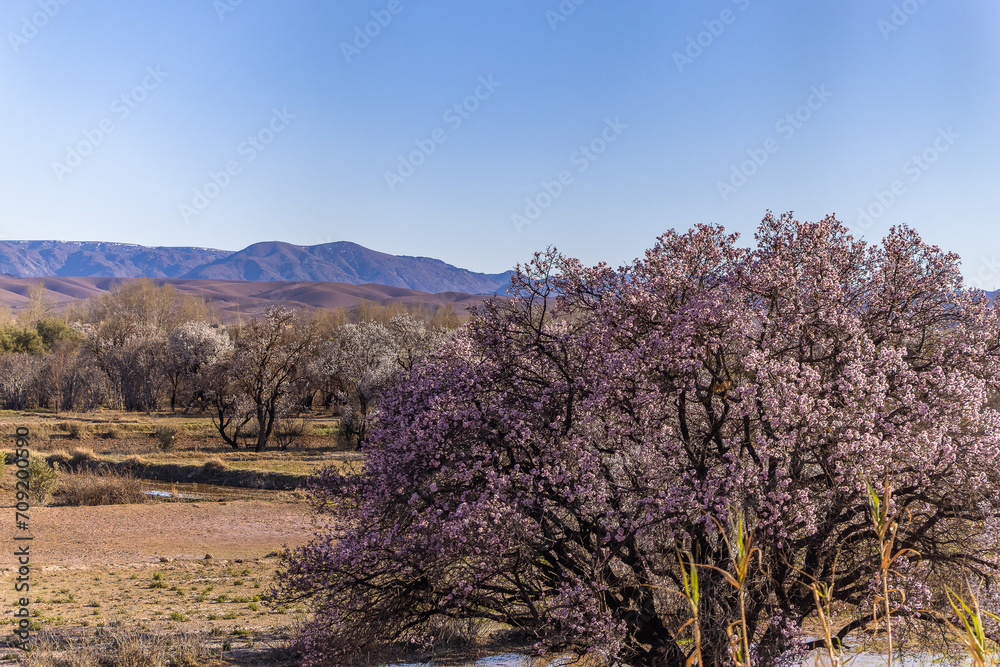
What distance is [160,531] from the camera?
28047 millimetres

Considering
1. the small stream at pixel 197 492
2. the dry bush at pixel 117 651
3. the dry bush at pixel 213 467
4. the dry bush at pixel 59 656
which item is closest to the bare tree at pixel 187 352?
the dry bush at pixel 213 467

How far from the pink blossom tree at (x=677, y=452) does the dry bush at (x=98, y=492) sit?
26875 millimetres

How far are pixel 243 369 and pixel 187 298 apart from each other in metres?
87.8

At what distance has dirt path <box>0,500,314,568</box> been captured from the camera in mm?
24750

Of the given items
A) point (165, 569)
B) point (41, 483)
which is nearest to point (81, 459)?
point (41, 483)

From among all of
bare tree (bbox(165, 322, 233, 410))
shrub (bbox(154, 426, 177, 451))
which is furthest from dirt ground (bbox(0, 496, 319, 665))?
bare tree (bbox(165, 322, 233, 410))

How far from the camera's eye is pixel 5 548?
24062 mm

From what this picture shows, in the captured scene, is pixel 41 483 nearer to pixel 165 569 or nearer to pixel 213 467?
pixel 213 467

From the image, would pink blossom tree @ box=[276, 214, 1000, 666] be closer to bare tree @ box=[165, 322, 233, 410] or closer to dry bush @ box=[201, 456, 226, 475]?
dry bush @ box=[201, 456, 226, 475]

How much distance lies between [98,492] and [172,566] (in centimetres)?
1205

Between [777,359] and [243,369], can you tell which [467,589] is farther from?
[243,369]

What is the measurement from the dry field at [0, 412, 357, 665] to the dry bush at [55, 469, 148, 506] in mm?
866

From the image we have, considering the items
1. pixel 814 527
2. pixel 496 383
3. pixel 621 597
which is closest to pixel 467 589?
pixel 621 597

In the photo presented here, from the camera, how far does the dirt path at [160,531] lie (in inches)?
974
